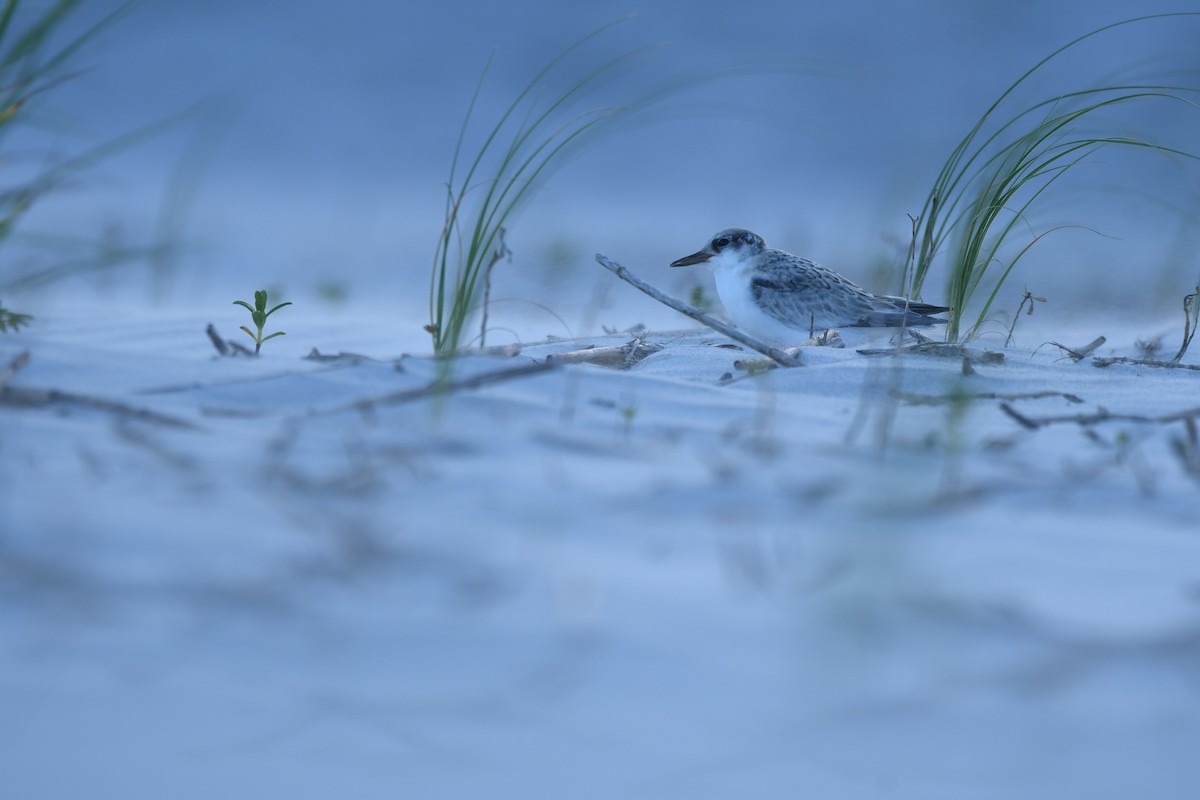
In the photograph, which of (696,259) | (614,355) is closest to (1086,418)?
(614,355)

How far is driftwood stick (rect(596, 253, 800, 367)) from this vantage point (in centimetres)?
330

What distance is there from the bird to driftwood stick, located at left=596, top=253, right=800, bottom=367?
1.22m

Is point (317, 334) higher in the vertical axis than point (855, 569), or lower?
higher

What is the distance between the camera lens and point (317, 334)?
4477 mm

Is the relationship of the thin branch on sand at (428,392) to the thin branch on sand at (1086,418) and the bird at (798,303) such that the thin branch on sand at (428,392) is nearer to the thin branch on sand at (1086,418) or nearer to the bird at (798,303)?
the thin branch on sand at (1086,418)

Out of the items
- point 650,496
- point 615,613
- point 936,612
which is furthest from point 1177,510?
point 615,613

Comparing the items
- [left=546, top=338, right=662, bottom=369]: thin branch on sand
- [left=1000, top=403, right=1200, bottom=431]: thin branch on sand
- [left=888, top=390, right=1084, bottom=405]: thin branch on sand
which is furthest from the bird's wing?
[left=1000, top=403, right=1200, bottom=431]: thin branch on sand

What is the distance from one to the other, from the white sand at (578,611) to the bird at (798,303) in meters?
2.45

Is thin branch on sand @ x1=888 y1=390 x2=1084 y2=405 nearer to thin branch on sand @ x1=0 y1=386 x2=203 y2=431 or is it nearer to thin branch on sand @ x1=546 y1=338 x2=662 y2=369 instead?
thin branch on sand @ x1=546 y1=338 x2=662 y2=369

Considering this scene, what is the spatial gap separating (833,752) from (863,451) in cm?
108

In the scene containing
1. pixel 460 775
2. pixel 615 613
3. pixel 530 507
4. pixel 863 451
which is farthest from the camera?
pixel 863 451

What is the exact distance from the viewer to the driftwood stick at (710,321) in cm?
330

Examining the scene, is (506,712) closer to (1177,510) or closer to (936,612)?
(936,612)

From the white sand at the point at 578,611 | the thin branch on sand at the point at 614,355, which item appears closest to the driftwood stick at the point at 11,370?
the white sand at the point at 578,611
